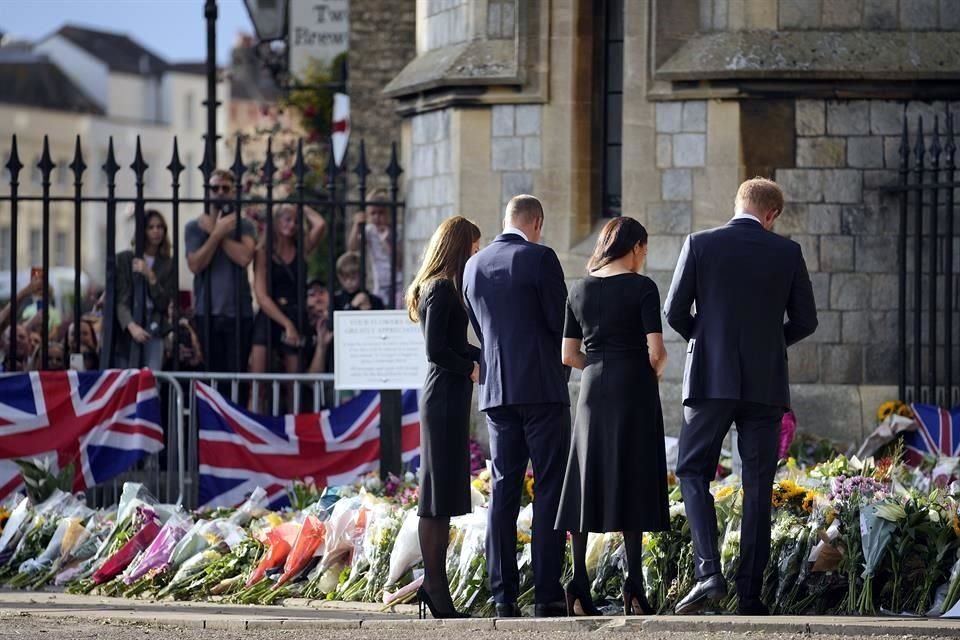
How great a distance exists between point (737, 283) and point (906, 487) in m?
1.97

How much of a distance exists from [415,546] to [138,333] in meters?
4.46

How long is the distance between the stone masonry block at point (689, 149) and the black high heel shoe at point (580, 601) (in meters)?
4.88

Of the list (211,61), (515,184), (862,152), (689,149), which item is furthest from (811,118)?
(211,61)

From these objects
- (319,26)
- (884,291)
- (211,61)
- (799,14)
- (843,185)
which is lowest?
(884,291)

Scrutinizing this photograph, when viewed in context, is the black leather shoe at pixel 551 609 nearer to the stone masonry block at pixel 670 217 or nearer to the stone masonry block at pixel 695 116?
the stone masonry block at pixel 670 217

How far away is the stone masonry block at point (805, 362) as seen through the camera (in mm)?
13523

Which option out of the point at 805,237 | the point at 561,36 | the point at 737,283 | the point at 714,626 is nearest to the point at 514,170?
the point at 561,36

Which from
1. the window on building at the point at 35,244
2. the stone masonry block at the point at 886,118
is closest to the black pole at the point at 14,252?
the stone masonry block at the point at 886,118

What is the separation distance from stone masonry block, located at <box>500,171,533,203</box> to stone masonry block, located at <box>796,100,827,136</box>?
1890 millimetres

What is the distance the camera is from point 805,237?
44.0 ft

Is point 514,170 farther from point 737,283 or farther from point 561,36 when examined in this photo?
point 737,283

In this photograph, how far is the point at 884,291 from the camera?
13.6 meters

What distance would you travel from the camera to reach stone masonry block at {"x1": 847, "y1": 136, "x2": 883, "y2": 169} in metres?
13.4

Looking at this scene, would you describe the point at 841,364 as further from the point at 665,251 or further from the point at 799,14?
the point at 799,14
